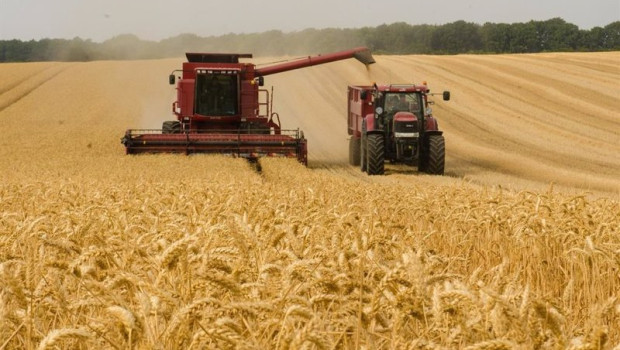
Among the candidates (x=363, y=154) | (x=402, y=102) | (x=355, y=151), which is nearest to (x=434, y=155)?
(x=402, y=102)

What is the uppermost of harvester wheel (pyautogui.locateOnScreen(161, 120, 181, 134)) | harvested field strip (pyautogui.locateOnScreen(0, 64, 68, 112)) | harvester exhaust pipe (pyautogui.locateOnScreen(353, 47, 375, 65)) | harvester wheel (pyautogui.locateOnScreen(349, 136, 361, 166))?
harvester exhaust pipe (pyautogui.locateOnScreen(353, 47, 375, 65))

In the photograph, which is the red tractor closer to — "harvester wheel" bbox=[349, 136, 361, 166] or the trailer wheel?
the trailer wheel

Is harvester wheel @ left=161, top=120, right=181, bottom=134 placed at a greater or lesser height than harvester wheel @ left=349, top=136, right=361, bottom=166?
greater

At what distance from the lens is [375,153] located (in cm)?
1986

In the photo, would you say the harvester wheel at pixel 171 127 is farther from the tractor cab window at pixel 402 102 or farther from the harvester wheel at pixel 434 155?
the harvester wheel at pixel 434 155

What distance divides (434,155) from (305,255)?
16.2 metres

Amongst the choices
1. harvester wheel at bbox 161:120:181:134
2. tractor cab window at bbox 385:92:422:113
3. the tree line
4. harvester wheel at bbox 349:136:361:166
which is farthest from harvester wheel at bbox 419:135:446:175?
the tree line

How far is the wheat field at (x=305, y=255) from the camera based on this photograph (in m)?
2.34

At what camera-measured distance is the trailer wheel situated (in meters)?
19.9

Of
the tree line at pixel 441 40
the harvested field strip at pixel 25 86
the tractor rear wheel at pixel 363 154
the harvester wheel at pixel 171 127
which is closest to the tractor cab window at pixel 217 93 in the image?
the harvester wheel at pixel 171 127

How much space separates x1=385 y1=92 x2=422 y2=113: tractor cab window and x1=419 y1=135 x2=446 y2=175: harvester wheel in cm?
95

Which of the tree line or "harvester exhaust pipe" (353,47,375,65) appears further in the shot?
the tree line

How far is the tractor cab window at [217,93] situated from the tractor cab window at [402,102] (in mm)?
4276

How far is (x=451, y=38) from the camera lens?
79438 millimetres
